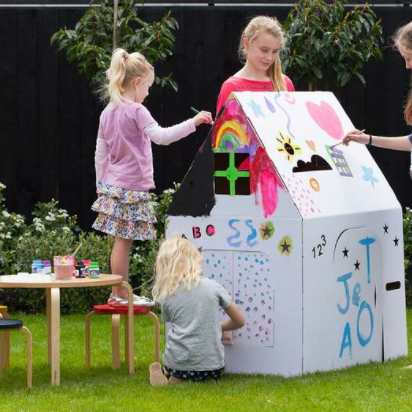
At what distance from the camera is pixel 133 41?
898cm

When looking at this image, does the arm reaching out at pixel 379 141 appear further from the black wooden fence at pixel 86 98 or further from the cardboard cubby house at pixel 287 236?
the black wooden fence at pixel 86 98

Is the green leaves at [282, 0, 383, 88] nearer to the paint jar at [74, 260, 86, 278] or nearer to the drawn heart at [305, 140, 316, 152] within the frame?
the drawn heart at [305, 140, 316, 152]

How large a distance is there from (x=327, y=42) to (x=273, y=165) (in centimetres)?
276

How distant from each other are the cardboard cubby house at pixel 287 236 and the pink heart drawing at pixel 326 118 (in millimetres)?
70

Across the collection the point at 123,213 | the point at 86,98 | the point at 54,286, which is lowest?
the point at 54,286

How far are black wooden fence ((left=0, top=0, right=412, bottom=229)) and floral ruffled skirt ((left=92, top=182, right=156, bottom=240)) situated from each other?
8.75 feet

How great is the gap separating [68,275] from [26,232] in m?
2.83

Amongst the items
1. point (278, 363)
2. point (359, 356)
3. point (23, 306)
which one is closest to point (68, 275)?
point (278, 363)

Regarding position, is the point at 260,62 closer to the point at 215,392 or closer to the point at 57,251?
the point at 215,392

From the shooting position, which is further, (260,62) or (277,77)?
(277,77)

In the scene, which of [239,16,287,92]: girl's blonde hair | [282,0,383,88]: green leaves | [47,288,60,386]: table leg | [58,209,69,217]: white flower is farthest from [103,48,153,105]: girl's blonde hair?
[58,209,69,217]: white flower

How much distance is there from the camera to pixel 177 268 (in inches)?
246

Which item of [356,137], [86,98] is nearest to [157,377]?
[356,137]

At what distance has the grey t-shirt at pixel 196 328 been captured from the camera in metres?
6.18
